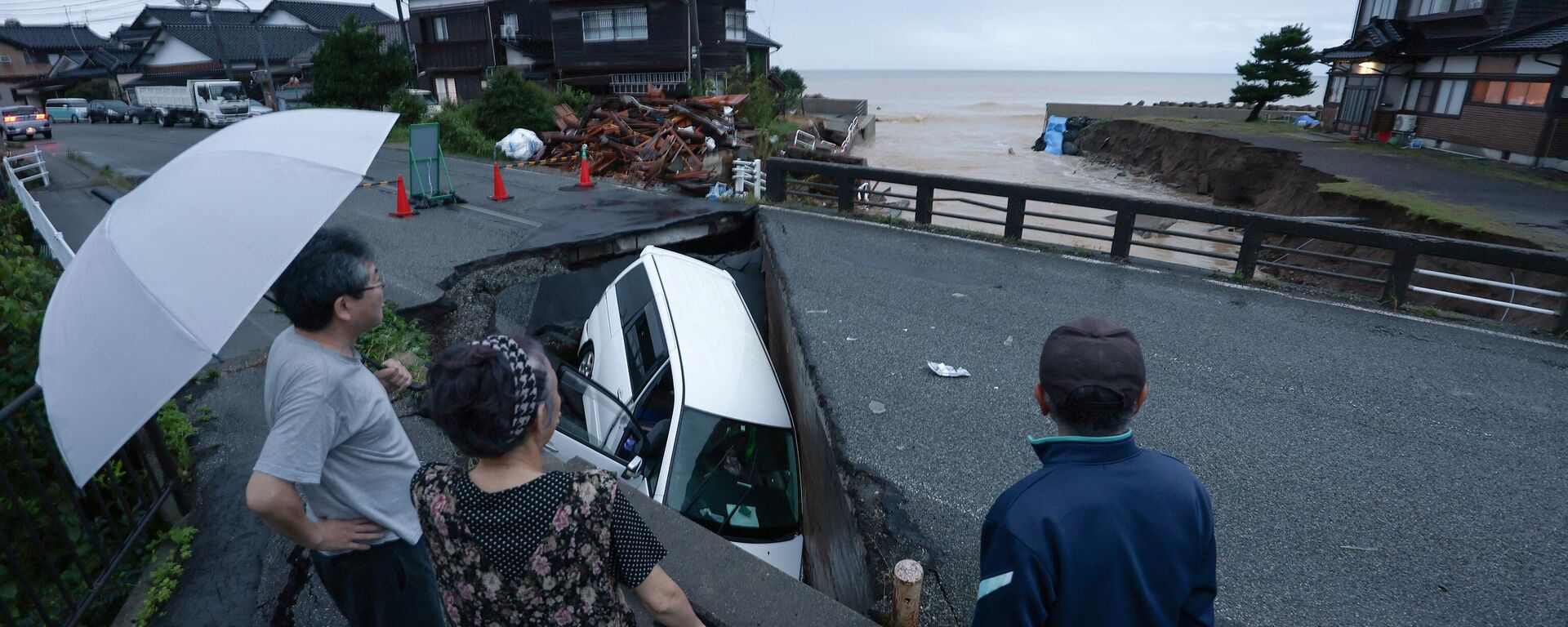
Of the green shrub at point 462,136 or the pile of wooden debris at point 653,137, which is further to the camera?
the green shrub at point 462,136

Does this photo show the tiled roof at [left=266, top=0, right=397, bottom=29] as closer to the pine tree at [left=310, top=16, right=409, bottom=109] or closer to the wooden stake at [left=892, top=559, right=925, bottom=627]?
the pine tree at [left=310, top=16, right=409, bottom=109]

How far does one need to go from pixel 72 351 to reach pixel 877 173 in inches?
418

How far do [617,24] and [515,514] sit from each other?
29.9m

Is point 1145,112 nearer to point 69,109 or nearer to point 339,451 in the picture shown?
point 339,451

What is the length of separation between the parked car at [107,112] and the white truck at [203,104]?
5428 millimetres

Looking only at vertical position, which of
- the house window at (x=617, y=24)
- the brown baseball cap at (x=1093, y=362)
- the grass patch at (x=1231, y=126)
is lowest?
the brown baseball cap at (x=1093, y=362)

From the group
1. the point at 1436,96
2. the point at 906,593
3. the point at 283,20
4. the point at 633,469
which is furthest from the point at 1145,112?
the point at 283,20

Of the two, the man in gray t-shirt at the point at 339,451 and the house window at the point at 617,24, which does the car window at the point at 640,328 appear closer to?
the man in gray t-shirt at the point at 339,451

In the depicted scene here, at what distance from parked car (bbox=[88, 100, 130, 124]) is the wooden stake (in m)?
51.4

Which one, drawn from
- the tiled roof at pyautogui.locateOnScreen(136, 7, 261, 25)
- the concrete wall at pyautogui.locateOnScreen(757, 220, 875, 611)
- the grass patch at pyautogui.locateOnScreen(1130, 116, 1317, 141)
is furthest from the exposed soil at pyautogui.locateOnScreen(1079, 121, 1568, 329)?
the tiled roof at pyautogui.locateOnScreen(136, 7, 261, 25)

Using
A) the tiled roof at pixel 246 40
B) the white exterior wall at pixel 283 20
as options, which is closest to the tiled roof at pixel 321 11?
the white exterior wall at pixel 283 20

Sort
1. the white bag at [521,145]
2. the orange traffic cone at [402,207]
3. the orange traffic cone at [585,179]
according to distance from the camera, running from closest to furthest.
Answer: the orange traffic cone at [402,207] < the orange traffic cone at [585,179] < the white bag at [521,145]

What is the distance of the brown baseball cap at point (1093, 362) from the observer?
72.7 inches

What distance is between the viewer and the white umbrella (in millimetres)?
1942
